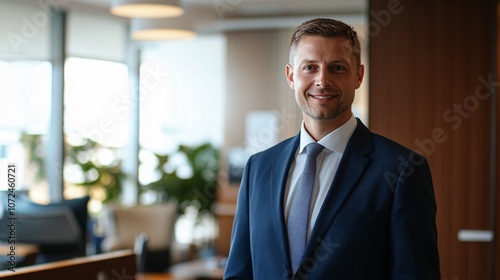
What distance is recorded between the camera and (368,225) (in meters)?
1.93

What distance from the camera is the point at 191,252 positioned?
363 inches

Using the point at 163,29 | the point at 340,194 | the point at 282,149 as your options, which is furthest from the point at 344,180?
the point at 163,29

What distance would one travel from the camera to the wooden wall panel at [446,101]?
390 centimetres

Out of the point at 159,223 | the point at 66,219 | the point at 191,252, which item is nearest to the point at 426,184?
the point at 66,219

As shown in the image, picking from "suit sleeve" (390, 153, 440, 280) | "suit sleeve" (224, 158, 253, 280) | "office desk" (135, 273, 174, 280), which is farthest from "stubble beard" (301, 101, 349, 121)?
"office desk" (135, 273, 174, 280)

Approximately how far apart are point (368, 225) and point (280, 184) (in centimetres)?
29

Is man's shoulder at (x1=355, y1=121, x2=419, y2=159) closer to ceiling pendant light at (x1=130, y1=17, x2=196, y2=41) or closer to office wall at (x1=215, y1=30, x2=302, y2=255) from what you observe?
ceiling pendant light at (x1=130, y1=17, x2=196, y2=41)

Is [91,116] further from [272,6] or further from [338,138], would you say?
[338,138]

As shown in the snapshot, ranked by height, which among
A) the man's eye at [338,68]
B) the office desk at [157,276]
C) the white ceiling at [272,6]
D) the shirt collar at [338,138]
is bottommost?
the office desk at [157,276]

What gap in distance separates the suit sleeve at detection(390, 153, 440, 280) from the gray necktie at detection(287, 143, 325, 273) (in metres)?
0.23

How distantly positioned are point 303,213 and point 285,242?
92mm

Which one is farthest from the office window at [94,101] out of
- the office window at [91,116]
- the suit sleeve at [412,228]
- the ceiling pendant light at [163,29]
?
the suit sleeve at [412,228]

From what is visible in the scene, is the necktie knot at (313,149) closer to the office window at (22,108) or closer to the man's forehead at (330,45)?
the man's forehead at (330,45)

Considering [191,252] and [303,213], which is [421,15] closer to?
[303,213]
